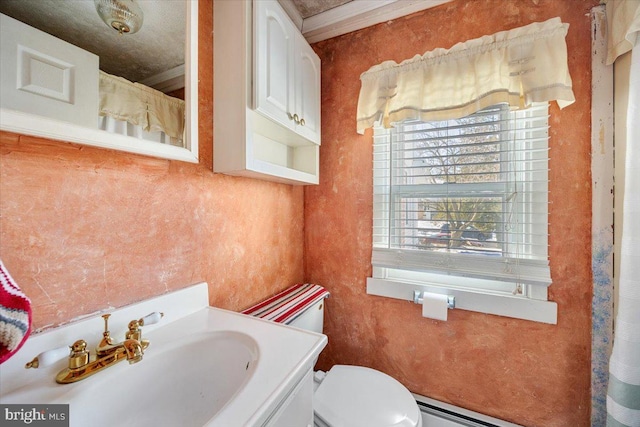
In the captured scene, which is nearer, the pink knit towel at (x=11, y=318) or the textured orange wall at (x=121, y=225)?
the pink knit towel at (x=11, y=318)

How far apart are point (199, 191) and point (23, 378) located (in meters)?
0.61

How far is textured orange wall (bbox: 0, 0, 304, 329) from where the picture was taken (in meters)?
0.55

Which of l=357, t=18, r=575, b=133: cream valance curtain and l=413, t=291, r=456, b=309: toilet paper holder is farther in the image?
→ l=413, t=291, r=456, b=309: toilet paper holder

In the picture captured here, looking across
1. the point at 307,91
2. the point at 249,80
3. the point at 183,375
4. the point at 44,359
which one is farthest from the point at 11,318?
the point at 307,91

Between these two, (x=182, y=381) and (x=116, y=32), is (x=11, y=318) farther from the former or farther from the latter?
(x=116, y=32)

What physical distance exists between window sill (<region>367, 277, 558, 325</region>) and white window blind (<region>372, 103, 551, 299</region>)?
0.20 ft

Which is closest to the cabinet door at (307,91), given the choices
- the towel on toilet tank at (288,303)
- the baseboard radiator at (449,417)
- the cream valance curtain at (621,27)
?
the towel on toilet tank at (288,303)

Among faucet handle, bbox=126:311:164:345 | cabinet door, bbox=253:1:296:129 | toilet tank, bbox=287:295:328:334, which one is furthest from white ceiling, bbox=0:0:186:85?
toilet tank, bbox=287:295:328:334

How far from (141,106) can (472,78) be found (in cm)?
131

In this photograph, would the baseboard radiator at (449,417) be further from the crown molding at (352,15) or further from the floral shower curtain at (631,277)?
the crown molding at (352,15)

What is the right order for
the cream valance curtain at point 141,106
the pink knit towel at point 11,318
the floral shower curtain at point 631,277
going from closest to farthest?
1. the pink knit towel at point 11,318
2. the cream valance curtain at point 141,106
3. the floral shower curtain at point 631,277

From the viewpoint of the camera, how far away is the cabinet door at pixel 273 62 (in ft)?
2.99

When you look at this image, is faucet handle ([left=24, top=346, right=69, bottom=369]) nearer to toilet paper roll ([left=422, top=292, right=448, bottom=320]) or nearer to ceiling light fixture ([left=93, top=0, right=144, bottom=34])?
ceiling light fixture ([left=93, top=0, right=144, bottom=34])

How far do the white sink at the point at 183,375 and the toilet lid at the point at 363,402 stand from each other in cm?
47
